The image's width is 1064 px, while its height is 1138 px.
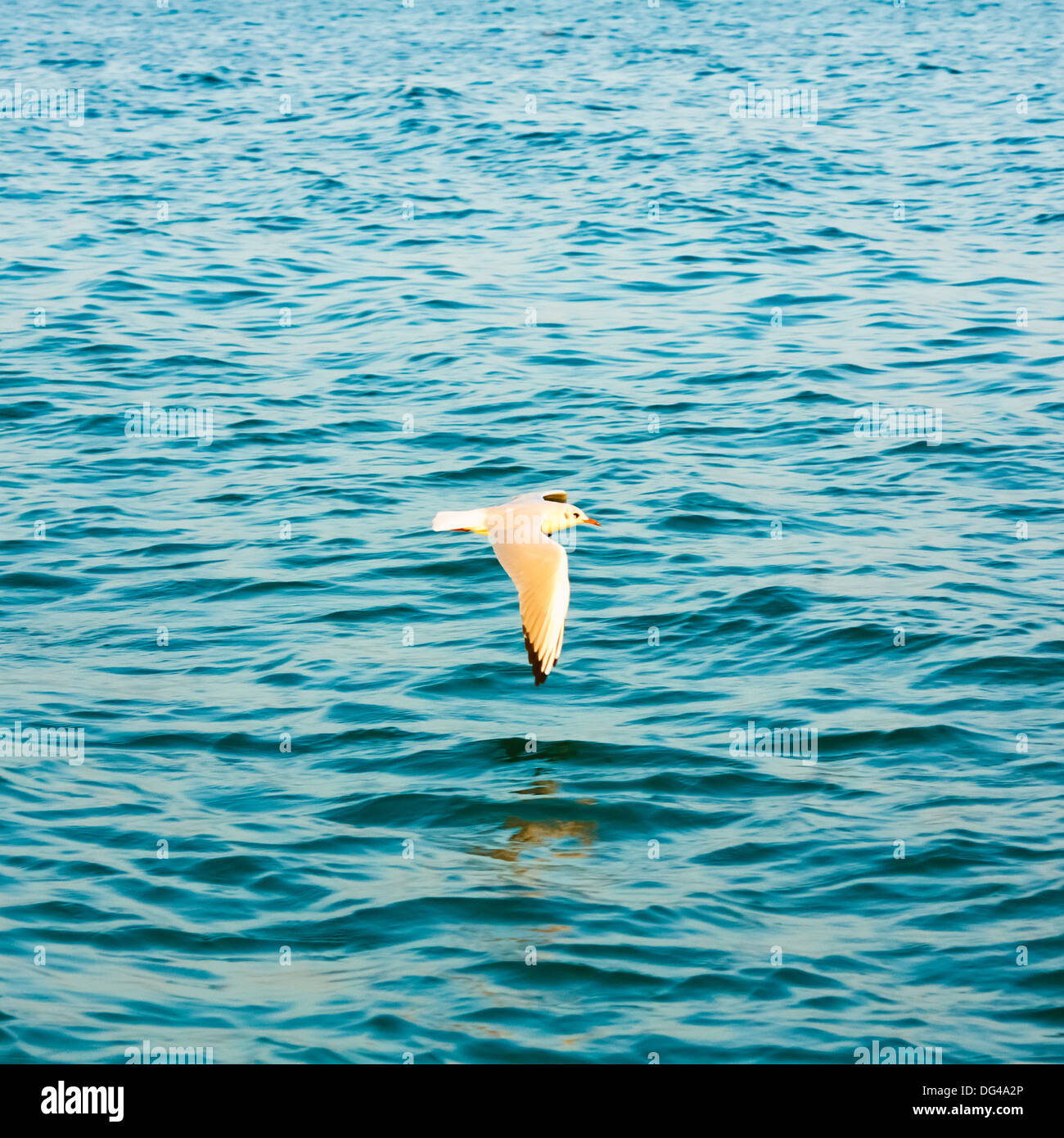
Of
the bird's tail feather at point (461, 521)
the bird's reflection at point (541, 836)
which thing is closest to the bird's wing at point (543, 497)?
Result: the bird's tail feather at point (461, 521)

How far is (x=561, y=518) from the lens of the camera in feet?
31.8

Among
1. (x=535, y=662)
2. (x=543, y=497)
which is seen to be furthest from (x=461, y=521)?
(x=535, y=662)

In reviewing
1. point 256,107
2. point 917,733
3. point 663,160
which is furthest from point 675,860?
point 256,107

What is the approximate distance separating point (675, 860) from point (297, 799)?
212 centimetres

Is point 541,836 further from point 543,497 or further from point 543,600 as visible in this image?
point 543,497

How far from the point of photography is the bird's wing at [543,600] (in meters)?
8.87

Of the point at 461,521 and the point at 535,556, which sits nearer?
Answer: the point at 535,556

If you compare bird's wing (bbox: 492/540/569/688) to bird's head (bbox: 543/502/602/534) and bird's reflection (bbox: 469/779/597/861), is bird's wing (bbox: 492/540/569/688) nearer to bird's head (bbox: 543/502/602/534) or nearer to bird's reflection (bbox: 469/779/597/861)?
bird's head (bbox: 543/502/602/534)

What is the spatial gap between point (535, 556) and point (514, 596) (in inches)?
106

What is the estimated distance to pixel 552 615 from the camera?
8859mm

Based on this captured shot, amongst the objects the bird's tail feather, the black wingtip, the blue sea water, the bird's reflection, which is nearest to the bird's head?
the bird's tail feather

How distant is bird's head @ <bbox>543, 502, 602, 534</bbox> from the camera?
31.6 ft

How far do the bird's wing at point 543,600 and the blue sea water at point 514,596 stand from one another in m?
0.87

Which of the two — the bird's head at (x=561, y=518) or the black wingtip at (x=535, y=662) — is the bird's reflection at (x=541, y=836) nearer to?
the black wingtip at (x=535, y=662)
